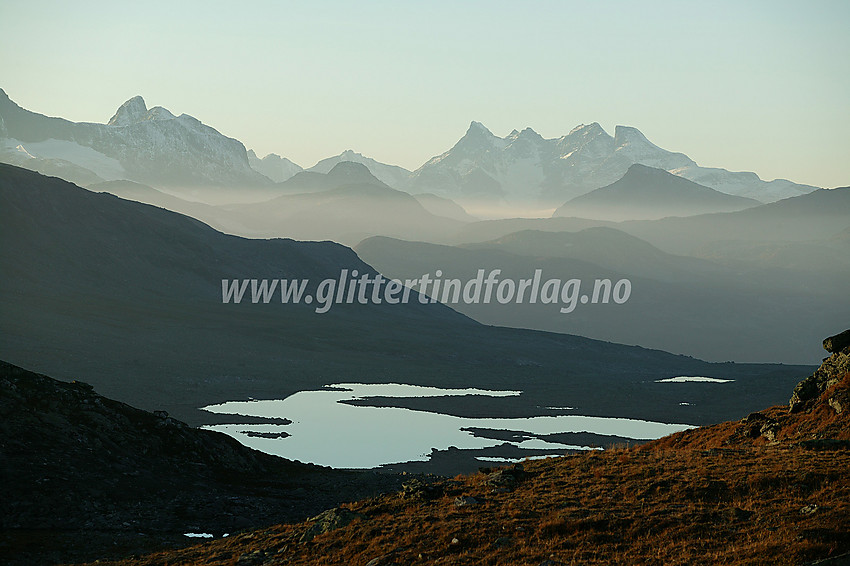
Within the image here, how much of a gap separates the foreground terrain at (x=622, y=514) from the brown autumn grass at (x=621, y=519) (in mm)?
50

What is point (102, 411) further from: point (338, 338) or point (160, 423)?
point (338, 338)

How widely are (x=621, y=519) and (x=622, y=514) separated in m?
0.47

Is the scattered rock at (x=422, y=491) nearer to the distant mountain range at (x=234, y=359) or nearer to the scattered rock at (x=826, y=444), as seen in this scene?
the scattered rock at (x=826, y=444)

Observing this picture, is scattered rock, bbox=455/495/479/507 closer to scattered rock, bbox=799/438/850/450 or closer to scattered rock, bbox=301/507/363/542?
scattered rock, bbox=301/507/363/542

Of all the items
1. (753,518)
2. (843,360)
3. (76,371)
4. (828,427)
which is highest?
(843,360)

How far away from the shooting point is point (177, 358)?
482 feet

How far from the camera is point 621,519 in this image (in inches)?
922

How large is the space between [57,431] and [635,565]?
113 feet

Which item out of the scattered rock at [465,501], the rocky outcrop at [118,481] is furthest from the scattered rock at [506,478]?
the rocky outcrop at [118,481]

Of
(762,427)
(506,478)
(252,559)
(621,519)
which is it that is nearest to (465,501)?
(506,478)

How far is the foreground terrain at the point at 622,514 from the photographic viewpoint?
68.9 ft

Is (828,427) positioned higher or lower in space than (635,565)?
higher

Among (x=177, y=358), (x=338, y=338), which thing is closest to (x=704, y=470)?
(x=177, y=358)

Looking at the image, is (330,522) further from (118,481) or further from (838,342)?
(838,342)
